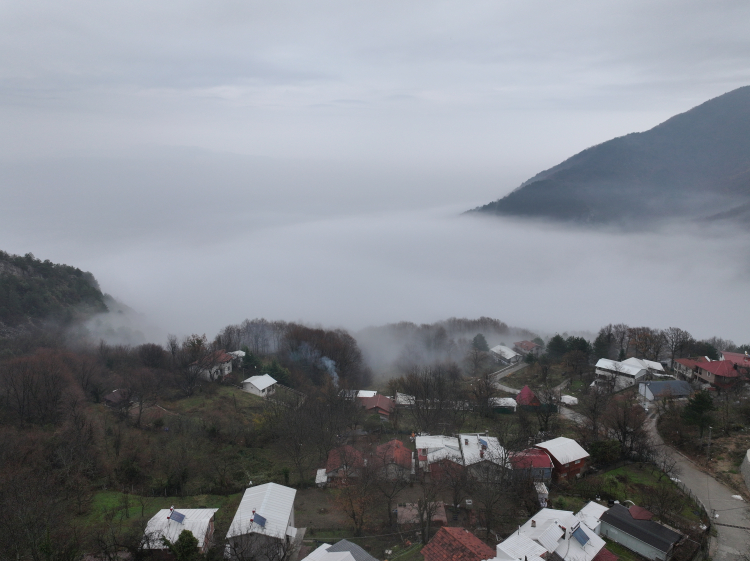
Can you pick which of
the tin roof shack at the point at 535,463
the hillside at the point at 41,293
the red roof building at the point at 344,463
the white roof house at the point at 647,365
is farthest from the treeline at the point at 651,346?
the hillside at the point at 41,293

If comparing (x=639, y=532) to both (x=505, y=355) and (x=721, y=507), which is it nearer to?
(x=721, y=507)

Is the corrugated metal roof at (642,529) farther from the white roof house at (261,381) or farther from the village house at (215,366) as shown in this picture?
the village house at (215,366)

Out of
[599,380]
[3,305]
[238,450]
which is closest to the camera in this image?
[238,450]

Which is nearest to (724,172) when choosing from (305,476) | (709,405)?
(709,405)

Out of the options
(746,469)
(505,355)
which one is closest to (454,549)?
(746,469)

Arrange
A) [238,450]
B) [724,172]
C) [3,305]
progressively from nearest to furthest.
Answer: [238,450], [3,305], [724,172]

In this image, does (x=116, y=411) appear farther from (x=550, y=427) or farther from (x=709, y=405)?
(x=709, y=405)
